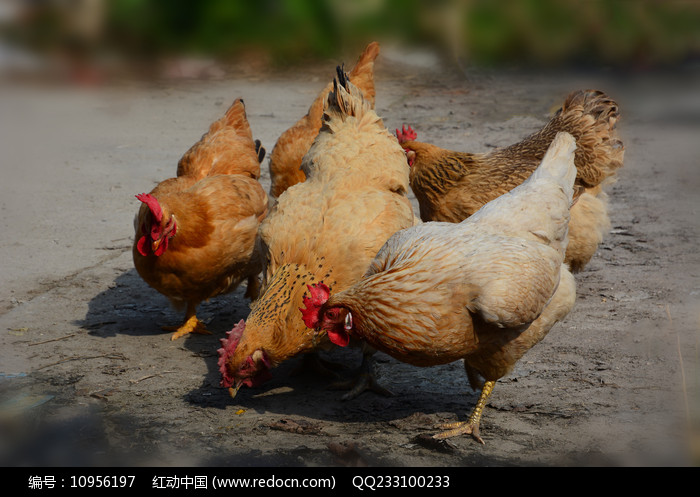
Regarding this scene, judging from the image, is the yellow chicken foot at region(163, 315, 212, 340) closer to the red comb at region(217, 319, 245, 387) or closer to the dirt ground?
the dirt ground

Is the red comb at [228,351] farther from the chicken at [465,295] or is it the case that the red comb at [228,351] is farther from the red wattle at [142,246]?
the red wattle at [142,246]

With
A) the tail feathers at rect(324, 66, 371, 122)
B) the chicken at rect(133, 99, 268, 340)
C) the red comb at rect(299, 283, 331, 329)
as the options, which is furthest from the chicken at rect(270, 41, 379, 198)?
the red comb at rect(299, 283, 331, 329)

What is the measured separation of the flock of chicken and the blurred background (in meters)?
1.48

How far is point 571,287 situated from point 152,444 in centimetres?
219

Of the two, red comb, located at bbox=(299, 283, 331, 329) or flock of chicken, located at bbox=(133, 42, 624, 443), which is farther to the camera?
red comb, located at bbox=(299, 283, 331, 329)

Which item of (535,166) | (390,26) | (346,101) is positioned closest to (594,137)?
(535,166)

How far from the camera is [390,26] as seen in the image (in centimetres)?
59

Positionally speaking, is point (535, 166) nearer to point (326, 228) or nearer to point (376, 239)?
point (376, 239)

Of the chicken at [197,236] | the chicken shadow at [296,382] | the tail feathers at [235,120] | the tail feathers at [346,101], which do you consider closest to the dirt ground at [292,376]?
the chicken shadow at [296,382]

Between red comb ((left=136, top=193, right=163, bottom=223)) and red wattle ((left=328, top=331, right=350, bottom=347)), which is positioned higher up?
red comb ((left=136, top=193, right=163, bottom=223))

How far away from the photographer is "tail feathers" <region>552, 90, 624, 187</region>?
4.96m

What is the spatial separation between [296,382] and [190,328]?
98 centimetres

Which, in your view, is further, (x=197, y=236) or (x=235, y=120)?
(x=235, y=120)

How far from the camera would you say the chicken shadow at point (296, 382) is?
12.4 ft
